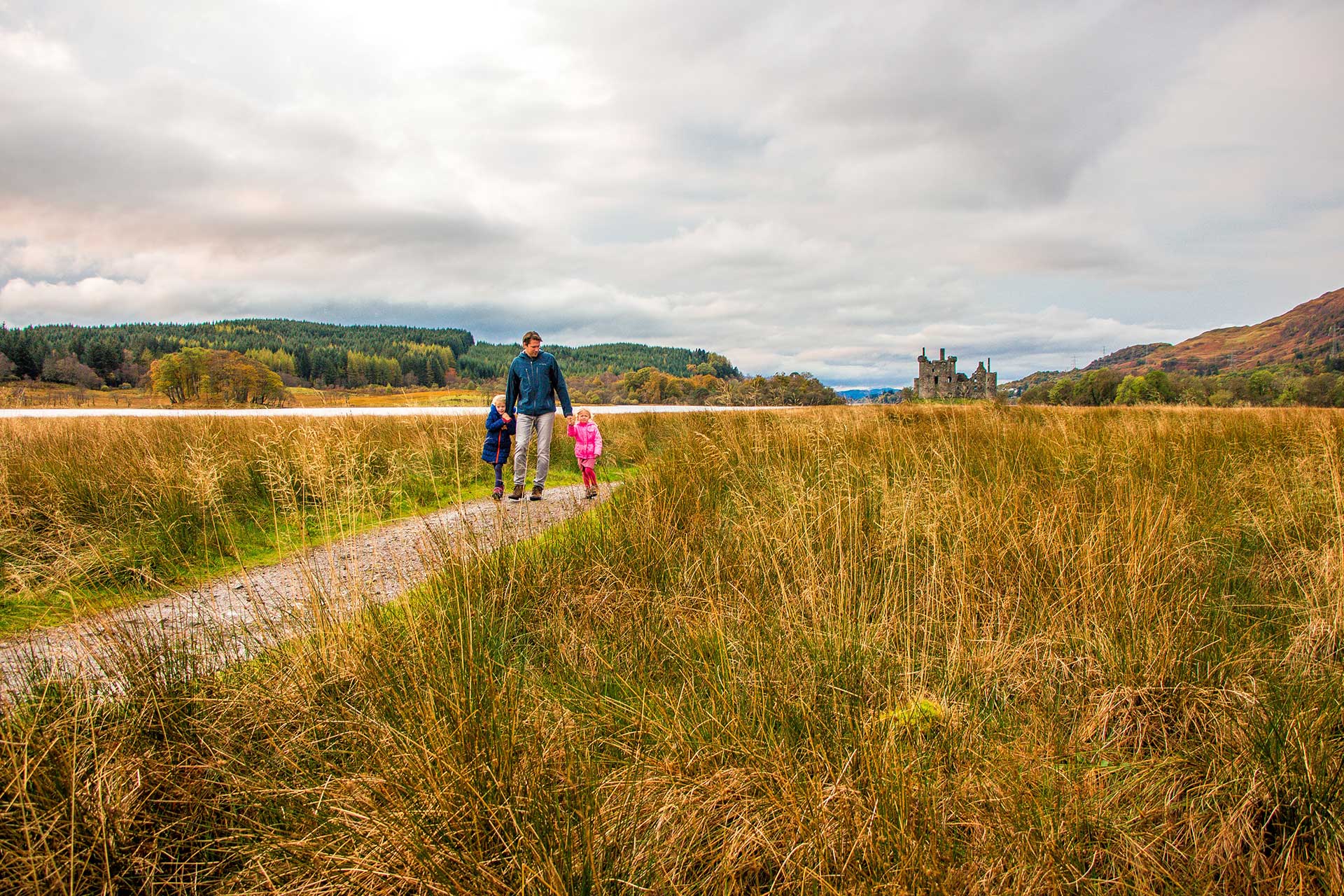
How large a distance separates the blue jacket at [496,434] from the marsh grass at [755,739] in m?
5.25

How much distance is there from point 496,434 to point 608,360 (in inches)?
6593

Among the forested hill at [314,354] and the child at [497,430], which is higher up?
the forested hill at [314,354]

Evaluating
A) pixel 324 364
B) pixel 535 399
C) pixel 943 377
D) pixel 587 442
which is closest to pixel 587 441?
pixel 587 442

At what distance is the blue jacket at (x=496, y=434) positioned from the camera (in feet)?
27.4

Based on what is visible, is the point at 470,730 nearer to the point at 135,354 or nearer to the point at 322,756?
the point at 322,756

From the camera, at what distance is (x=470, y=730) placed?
171 cm

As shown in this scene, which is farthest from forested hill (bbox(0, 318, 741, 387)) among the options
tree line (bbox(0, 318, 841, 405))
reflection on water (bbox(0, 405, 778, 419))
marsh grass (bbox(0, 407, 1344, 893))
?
marsh grass (bbox(0, 407, 1344, 893))

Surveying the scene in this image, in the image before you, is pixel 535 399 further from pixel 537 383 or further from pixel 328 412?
pixel 328 412

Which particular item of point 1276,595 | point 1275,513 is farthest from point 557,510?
point 1275,513

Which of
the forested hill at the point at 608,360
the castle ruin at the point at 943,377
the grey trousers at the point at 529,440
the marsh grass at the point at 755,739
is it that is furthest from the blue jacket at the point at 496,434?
the forested hill at the point at 608,360

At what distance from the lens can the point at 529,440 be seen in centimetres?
801

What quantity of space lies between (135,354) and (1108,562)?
122494mm

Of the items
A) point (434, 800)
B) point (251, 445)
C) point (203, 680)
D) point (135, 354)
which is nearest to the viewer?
point (434, 800)

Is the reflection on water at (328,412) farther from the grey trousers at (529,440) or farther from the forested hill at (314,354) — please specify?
the forested hill at (314,354)
